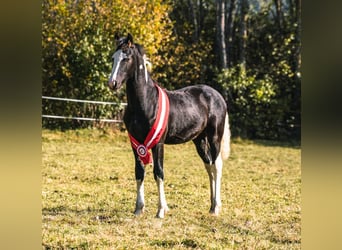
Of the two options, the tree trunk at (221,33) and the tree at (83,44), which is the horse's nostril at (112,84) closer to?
the tree at (83,44)

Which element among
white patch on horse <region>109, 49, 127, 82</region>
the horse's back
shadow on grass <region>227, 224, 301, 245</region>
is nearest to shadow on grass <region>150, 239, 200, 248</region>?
shadow on grass <region>227, 224, 301, 245</region>

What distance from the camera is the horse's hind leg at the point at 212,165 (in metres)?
4.97

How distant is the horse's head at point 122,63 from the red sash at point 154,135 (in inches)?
20.4

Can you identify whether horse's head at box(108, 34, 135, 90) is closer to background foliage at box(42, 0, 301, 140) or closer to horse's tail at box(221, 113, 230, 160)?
horse's tail at box(221, 113, 230, 160)

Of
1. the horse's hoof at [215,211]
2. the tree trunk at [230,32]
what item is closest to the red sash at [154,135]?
the horse's hoof at [215,211]

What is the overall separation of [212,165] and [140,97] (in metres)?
1.22

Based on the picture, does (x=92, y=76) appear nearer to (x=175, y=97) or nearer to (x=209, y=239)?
(x=175, y=97)

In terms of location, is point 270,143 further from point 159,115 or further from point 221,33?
point 159,115

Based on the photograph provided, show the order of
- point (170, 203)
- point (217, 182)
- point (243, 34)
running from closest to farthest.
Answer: point (217, 182) < point (170, 203) < point (243, 34)

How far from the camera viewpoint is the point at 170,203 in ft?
17.6

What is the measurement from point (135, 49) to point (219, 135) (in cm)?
152

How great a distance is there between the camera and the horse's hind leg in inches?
196

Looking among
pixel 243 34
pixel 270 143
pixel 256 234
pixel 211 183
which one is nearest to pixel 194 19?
pixel 243 34

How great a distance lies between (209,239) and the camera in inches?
151
